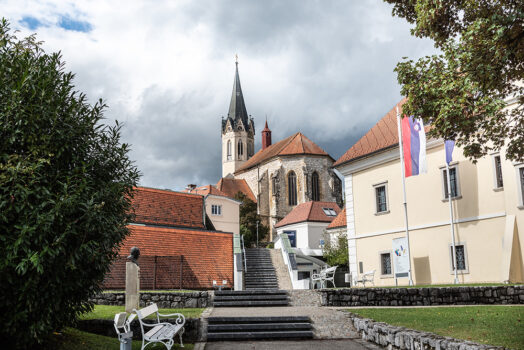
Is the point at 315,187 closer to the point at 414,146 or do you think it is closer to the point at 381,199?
the point at 381,199

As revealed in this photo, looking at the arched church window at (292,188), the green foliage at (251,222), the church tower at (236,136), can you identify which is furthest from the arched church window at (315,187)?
the church tower at (236,136)

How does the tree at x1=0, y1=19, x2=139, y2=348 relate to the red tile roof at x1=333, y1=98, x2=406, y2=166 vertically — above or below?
below

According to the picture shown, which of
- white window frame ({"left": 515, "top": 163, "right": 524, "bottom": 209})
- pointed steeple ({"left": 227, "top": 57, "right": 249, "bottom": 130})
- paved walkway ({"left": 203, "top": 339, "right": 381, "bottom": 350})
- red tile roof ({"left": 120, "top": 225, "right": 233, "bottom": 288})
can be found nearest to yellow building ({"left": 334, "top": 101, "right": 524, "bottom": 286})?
white window frame ({"left": 515, "top": 163, "right": 524, "bottom": 209})

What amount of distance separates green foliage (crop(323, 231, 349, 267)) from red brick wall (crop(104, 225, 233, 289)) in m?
16.4

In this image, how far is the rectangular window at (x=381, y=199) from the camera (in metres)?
27.1

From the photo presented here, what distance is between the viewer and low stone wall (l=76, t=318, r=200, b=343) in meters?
11.6

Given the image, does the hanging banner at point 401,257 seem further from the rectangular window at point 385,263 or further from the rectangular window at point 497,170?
the rectangular window at point 497,170

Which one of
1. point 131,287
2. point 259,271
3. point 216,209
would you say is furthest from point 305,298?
point 216,209

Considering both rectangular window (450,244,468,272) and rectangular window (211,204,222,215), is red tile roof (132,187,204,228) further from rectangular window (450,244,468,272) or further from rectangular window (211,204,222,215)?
rectangular window (450,244,468,272)

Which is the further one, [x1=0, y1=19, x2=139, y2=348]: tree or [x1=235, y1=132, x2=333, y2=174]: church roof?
[x1=235, y1=132, x2=333, y2=174]: church roof

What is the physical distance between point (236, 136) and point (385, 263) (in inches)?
3472

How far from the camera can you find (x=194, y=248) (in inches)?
1117

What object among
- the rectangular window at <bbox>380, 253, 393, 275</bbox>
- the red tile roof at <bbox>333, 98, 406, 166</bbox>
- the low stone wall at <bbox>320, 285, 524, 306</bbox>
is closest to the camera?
the low stone wall at <bbox>320, 285, 524, 306</bbox>

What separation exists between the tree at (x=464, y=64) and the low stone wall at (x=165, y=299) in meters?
9.77
